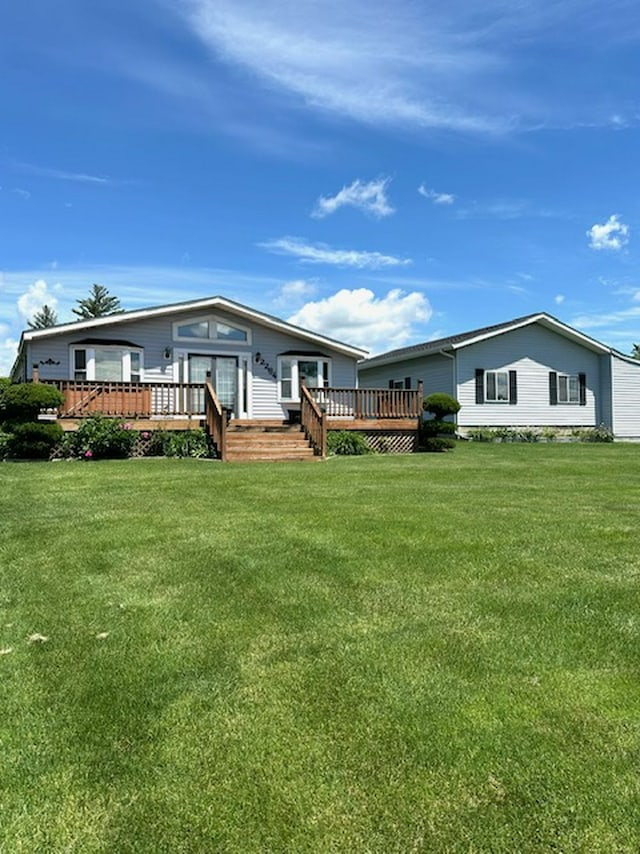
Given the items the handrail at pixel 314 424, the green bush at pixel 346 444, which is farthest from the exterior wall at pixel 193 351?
the green bush at pixel 346 444

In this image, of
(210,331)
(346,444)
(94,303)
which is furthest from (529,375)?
(94,303)

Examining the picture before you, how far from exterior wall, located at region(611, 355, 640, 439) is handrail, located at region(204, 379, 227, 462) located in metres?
17.3

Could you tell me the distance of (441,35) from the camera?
38.0ft

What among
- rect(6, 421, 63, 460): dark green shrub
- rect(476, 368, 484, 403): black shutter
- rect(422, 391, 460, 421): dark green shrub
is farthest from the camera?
rect(476, 368, 484, 403): black shutter

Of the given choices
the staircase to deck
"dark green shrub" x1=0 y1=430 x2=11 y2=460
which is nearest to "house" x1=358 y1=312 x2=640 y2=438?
the staircase to deck

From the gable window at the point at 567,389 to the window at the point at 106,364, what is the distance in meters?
15.8

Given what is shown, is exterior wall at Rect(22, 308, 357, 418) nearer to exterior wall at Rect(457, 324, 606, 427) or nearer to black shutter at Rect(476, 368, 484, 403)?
exterior wall at Rect(457, 324, 606, 427)

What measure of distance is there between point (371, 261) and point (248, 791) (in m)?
25.8

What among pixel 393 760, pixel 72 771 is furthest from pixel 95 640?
pixel 393 760

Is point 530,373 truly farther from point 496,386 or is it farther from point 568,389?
point 568,389

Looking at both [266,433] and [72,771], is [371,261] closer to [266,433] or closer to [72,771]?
[266,433]

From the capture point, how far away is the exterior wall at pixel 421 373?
21.8 metres

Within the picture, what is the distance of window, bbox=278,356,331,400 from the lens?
18625mm

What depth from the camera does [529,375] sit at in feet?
74.6
